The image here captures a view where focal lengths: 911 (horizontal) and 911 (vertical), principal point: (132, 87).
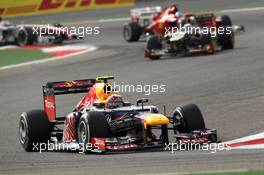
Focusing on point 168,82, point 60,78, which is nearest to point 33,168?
point 168,82

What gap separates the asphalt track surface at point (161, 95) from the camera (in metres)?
11.0

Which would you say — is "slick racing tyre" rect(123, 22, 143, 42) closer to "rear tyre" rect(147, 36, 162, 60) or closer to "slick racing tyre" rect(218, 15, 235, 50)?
"rear tyre" rect(147, 36, 162, 60)

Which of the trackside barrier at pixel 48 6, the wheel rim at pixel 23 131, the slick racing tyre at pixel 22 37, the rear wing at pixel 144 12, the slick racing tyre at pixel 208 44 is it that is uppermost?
the trackside barrier at pixel 48 6

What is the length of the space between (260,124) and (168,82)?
22.1 ft

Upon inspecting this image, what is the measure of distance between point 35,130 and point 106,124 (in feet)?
4.91

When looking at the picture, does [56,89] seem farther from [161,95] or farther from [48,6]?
[48,6]

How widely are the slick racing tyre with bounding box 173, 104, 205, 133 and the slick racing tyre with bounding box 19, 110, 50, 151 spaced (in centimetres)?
201

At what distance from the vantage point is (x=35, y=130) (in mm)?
13727

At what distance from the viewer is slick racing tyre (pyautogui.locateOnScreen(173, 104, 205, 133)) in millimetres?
13156

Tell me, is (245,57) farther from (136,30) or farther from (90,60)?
(136,30)

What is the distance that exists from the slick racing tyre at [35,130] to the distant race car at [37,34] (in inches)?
759

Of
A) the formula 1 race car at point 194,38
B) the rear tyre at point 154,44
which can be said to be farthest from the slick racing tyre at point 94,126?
the rear tyre at point 154,44

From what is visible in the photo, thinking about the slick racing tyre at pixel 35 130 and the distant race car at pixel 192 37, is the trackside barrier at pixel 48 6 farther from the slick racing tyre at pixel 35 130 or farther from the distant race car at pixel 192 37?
the slick racing tyre at pixel 35 130

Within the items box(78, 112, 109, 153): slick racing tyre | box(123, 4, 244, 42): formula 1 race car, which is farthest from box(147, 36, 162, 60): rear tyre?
Result: box(78, 112, 109, 153): slick racing tyre
